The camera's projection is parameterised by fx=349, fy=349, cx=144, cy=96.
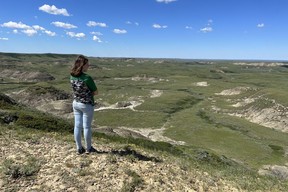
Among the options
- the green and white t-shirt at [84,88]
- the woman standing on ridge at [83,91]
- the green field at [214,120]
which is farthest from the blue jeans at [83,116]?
the green field at [214,120]

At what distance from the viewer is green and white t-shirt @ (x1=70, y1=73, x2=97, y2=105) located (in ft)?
48.7

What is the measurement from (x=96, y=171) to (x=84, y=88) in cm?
355

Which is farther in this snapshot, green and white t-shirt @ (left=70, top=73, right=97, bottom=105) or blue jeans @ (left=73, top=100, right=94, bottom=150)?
blue jeans @ (left=73, top=100, right=94, bottom=150)

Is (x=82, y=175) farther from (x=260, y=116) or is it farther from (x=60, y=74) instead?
(x=60, y=74)

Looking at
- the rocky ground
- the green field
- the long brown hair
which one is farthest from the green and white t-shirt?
the green field

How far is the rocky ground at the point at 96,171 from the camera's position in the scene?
1368 centimetres

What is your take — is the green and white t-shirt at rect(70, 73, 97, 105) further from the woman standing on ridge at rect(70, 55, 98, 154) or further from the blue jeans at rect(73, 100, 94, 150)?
the blue jeans at rect(73, 100, 94, 150)

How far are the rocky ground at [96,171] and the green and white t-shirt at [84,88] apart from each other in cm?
273

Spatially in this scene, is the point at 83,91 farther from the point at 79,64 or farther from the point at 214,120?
the point at 214,120

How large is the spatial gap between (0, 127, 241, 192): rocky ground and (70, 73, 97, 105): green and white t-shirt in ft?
8.95

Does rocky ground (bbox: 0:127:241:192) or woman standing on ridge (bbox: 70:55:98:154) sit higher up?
woman standing on ridge (bbox: 70:55:98:154)

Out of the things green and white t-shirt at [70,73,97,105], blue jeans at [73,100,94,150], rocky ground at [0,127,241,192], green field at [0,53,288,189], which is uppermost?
green and white t-shirt at [70,73,97,105]

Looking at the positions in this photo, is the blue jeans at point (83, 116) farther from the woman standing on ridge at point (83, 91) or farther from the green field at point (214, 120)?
the green field at point (214, 120)

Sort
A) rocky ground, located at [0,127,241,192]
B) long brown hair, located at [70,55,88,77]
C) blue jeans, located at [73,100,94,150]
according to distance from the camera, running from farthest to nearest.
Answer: blue jeans, located at [73,100,94,150] < long brown hair, located at [70,55,88,77] < rocky ground, located at [0,127,241,192]
